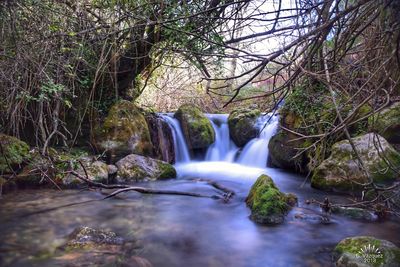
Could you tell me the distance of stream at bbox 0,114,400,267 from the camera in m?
3.71

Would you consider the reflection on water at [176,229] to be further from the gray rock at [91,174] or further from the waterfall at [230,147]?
the waterfall at [230,147]

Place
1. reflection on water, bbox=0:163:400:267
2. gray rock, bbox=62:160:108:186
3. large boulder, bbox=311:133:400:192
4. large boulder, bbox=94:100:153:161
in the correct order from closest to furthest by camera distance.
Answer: reflection on water, bbox=0:163:400:267
large boulder, bbox=311:133:400:192
gray rock, bbox=62:160:108:186
large boulder, bbox=94:100:153:161

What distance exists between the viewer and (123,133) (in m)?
7.80

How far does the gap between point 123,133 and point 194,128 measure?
217cm

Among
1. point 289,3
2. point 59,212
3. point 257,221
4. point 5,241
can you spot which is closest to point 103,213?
point 59,212

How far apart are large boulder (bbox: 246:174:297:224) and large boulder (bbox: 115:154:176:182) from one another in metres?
2.45

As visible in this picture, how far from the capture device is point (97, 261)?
339cm

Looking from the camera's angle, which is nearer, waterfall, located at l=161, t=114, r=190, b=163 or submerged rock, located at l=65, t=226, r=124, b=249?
submerged rock, located at l=65, t=226, r=124, b=249

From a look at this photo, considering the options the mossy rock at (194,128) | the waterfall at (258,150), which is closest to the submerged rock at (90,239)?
the waterfall at (258,150)

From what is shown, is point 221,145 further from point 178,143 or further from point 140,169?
point 140,169

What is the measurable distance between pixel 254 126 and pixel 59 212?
19.3ft

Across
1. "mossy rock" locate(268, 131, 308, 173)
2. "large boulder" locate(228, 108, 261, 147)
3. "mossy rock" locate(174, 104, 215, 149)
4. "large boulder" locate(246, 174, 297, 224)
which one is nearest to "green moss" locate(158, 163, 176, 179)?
"mossy rock" locate(174, 104, 215, 149)

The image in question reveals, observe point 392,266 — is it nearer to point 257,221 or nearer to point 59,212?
point 257,221

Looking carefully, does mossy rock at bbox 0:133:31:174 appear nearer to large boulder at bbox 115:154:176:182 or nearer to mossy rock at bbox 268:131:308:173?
large boulder at bbox 115:154:176:182
